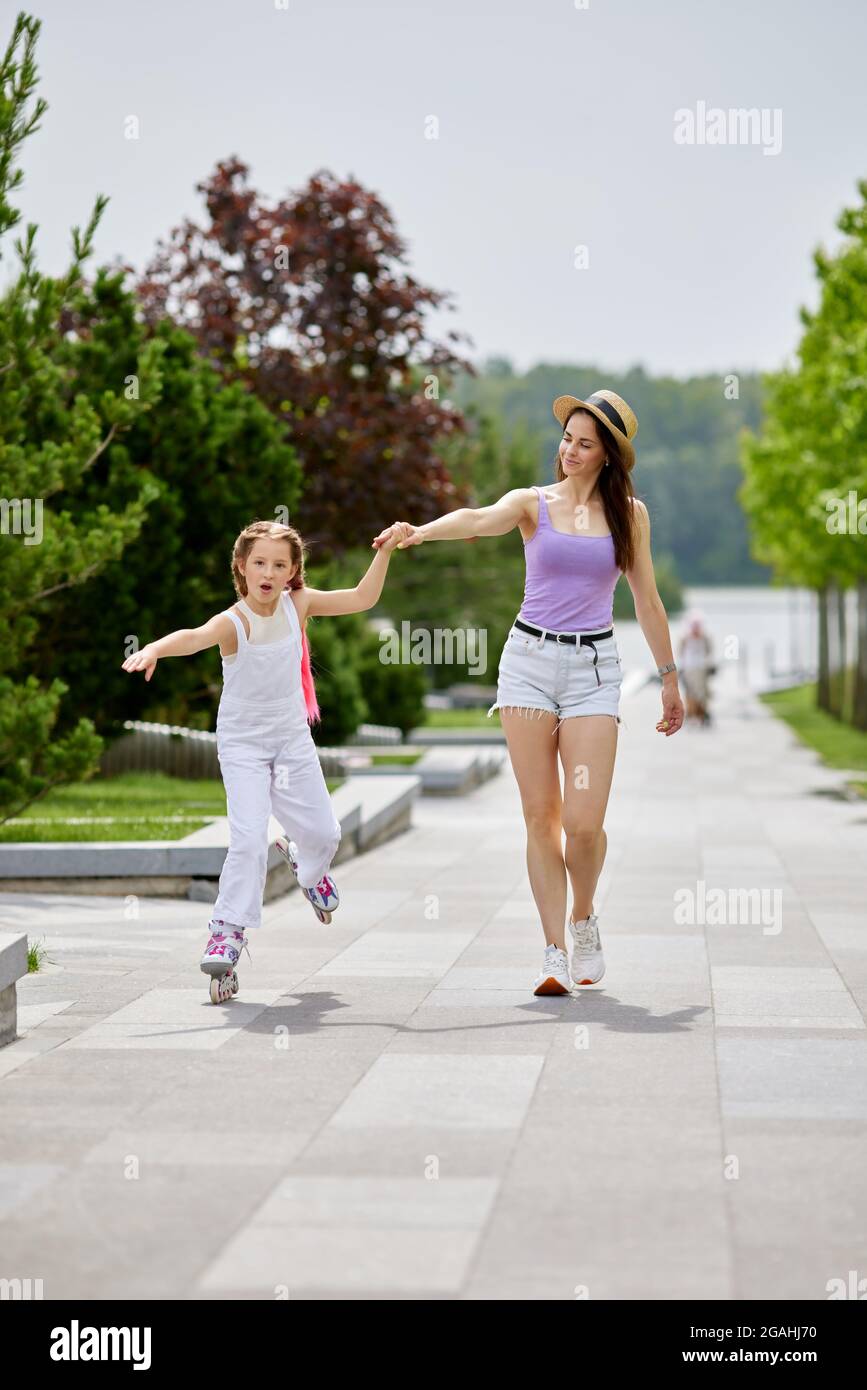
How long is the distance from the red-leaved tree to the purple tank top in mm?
11675

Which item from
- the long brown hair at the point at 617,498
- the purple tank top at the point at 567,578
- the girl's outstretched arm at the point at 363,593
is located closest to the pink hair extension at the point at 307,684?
the girl's outstretched arm at the point at 363,593

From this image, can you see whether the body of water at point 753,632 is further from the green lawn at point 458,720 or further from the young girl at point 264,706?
the young girl at point 264,706

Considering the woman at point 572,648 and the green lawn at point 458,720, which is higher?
the woman at point 572,648

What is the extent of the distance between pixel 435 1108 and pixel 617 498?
2652 millimetres

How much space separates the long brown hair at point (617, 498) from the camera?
7.24m

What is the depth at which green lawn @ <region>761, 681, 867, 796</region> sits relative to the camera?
23.8 metres

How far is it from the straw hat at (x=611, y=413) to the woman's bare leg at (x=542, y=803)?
0.99 meters

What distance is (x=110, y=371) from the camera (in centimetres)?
1515

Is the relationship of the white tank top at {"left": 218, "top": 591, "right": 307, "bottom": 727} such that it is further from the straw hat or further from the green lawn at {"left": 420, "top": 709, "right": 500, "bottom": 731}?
the green lawn at {"left": 420, "top": 709, "right": 500, "bottom": 731}

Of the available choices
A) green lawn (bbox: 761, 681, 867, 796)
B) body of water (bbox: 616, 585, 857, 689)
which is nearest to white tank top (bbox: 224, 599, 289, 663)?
body of water (bbox: 616, 585, 857, 689)

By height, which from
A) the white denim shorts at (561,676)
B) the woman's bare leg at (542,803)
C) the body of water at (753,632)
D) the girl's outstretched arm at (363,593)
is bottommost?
the body of water at (753,632)

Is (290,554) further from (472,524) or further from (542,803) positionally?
(542,803)
